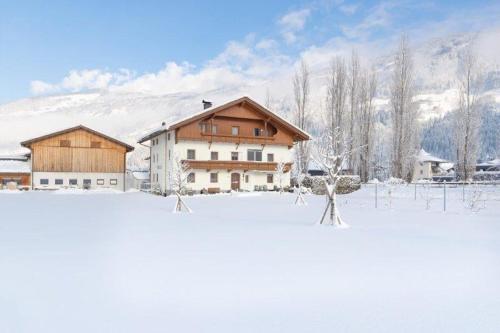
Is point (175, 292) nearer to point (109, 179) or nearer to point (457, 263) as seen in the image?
point (457, 263)

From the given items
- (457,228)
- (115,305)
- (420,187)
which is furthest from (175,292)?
(420,187)

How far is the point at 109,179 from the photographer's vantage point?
142ft

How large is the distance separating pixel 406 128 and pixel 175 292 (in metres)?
40.8

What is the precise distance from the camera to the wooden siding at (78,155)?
4128 cm

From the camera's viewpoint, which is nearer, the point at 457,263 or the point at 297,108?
the point at 457,263

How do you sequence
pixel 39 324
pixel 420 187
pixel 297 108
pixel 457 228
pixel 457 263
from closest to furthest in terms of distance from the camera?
1. pixel 39 324
2. pixel 457 263
3. pixel 457 228
4. pixel 420 187
5. pixel 297 108

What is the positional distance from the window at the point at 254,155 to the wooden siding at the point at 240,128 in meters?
1.03

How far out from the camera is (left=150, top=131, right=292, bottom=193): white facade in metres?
37.4

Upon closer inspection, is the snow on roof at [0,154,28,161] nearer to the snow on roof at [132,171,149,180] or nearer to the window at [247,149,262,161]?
the snow on roof at [132,171,149,180]

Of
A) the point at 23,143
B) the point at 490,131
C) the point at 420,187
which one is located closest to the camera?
the point at 420,187

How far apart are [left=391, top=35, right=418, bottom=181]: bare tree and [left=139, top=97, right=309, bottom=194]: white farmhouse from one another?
949 centimetres

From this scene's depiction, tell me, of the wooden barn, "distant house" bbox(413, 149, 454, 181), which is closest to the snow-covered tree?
the wooden barn

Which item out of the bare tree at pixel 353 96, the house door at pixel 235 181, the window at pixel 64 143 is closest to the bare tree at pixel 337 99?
the bare tree at pixel 353 96

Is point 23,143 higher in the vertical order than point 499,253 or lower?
higher
